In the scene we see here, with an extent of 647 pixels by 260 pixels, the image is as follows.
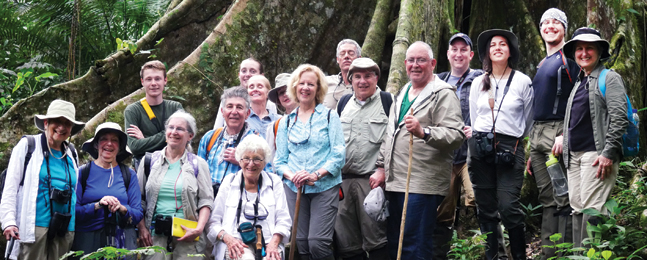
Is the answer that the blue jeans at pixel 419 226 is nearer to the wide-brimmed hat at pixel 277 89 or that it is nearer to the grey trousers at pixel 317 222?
the grey trousers at pixel 317 222

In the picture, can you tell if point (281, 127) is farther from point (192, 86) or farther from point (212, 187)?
point (192, 86)

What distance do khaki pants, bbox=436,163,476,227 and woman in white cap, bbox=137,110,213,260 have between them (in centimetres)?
225

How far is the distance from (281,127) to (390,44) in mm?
3582

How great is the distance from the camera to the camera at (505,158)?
213 inches

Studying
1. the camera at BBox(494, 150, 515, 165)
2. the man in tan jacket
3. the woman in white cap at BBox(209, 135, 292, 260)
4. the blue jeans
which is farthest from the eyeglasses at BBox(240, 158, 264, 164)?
the camera at BBox(494, 150, 515, 165)

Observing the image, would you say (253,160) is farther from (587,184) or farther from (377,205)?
(587,184)

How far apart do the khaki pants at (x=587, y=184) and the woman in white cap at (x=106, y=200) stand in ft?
11.9

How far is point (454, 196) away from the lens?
237 inches

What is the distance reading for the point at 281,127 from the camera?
563 centimetres

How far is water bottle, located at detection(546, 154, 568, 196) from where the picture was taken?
5430 millimetres

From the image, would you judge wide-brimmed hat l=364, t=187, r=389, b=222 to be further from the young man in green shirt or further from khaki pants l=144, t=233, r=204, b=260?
the young man in green shirt

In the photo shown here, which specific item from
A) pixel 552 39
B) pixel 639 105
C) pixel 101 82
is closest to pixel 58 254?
pixel 101 82

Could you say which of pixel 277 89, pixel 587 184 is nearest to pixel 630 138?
pixel 587 184

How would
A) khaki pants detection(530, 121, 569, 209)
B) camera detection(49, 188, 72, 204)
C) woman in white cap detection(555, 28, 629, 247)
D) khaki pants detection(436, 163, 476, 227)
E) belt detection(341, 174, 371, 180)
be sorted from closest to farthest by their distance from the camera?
woman in white cap detection(555, 28, 629, 247) < camera detection(49, 188, 72, 204) < khaki pants detection(530, 121, 569, 209) < belt detection(341, 174, 371, 180) < khaki pants detection(436, 163, 476, 227)
